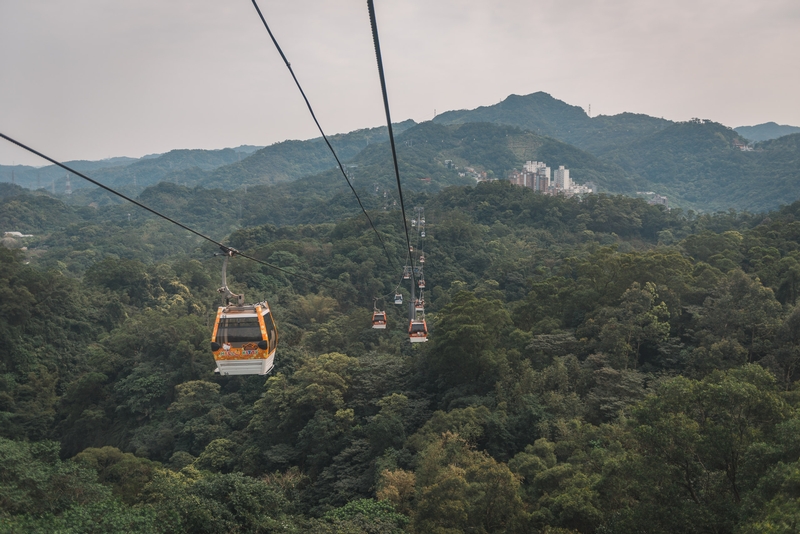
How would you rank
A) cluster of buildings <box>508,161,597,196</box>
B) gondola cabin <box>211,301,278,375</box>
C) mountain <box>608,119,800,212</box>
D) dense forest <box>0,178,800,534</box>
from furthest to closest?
1. mountain <box>608,119,800,212</box>
2. cluster of buildings <box>508,161,597,196</box>
3. dense forest <box>0,178,800,534</box>
4. gondola cabin <box>211,301,278,375</box>

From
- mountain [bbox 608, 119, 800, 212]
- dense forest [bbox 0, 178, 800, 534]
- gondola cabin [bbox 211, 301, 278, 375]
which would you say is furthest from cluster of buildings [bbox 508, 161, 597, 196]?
gondola cabin [bbox 211, 301, 278, 375]

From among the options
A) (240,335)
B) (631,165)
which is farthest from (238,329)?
(631,165)

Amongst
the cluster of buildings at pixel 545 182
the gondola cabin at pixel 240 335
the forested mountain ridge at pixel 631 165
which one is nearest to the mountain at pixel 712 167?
the forested mountain ridge at pixel 631 165

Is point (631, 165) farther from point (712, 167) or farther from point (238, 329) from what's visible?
point (238, 329)

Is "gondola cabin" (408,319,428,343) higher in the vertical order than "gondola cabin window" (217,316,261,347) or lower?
lower

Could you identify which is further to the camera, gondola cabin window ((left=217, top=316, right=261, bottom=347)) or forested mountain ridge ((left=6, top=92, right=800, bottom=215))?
forested mountain ridge ((left=6, top=92, right=800, bottom=215))

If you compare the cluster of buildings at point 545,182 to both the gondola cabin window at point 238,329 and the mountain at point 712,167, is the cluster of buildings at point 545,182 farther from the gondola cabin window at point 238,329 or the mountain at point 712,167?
the gondola cabin window at point 238,329

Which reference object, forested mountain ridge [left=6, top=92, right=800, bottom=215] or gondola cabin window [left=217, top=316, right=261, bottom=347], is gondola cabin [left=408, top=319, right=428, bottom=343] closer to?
gondola cabin window [left=217, top=316, right=261, bottom=347]

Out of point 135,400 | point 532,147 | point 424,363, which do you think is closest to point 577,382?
point 424,363
